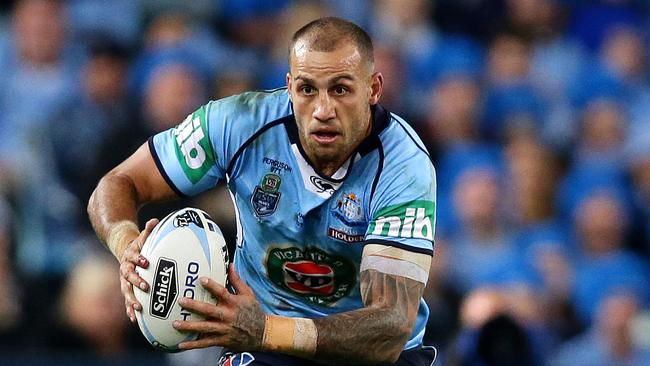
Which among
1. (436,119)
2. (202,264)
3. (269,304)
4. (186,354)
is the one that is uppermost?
(202,264)

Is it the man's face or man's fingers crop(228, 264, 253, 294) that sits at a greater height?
the man's face

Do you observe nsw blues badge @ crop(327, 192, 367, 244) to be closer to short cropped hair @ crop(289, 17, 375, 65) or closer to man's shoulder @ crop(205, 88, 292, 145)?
man's shoulder @ crop(205, 88, 292, 145)

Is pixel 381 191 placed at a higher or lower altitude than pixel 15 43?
higher

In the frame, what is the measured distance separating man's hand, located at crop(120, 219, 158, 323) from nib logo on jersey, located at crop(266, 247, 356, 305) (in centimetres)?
75

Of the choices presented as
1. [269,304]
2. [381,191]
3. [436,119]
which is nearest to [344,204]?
[381,191]

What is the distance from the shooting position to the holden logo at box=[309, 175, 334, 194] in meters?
5.90

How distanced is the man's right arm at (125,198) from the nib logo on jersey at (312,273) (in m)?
0.55

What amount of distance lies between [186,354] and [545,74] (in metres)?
4.68

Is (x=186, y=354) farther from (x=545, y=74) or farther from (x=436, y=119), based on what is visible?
(x=545, y=74)

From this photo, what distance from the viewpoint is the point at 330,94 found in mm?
5586

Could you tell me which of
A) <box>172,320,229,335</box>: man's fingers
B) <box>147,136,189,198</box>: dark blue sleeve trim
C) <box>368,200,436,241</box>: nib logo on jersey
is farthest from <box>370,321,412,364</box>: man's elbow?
<box>147,136,189,198</box>: dark blue sleeve trim

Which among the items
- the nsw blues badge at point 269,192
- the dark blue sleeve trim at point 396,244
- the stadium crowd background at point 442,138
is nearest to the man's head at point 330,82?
the nsw blues badge at point 269,192

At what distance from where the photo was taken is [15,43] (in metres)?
10.9

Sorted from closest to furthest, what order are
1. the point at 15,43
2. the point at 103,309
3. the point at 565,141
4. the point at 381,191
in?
the point at 381,191 → the point at 103,309 → the point at 15,43 → the point at 565,141
